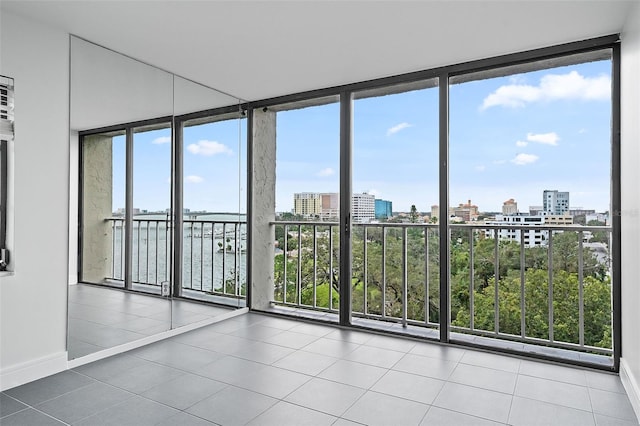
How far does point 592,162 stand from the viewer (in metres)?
2.93

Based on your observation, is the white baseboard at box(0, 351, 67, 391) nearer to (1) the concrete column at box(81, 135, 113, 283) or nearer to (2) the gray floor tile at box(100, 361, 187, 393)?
(2) the gray floor tile at box(100, 361, 187, 393)

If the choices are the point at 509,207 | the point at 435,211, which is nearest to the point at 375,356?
the point at 435,211

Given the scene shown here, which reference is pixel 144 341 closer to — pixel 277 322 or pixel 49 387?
pixel 49 387

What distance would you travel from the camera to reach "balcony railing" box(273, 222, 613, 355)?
309 centimetres

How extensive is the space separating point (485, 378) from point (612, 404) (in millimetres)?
676

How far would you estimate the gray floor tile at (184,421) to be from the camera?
2.00 meters

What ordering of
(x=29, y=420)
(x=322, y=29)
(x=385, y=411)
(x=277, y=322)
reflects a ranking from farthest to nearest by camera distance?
(x=277, y=322), (x=322, y=29), (x=385, y=411), (x=29, y=420)

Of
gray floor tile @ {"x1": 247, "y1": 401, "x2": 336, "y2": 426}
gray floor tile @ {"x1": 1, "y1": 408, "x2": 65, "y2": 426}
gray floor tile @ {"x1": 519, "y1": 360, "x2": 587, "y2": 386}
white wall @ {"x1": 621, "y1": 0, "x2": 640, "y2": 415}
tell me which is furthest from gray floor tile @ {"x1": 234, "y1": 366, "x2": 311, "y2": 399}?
white wall @ {"x1": 621, "y1": 0, "x2": 640, "y2": 415}

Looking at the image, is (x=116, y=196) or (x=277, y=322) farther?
(x=277, y=322)

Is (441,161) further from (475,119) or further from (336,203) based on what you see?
(336,203)

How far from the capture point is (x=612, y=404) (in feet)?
7.36

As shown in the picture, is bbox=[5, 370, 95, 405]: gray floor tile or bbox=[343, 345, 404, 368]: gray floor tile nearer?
bbox=[5, 370, 95, 405]: gray floor tile

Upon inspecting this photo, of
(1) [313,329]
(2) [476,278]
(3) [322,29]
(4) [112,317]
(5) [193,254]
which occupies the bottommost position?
(1) [313,329]

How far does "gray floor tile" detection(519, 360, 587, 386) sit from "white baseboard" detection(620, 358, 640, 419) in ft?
0.70
